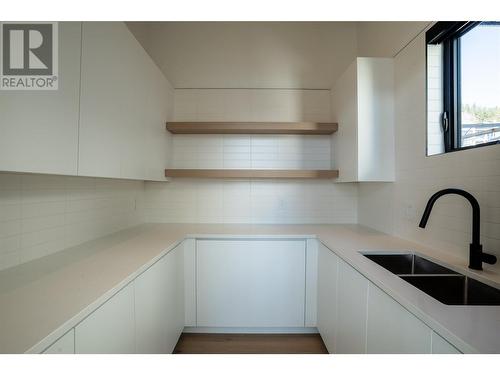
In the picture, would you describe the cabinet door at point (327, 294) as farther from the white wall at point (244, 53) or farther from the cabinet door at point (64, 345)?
the white wall at point (244, 53)

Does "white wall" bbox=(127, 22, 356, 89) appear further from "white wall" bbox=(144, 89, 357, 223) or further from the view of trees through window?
the view of trees through window

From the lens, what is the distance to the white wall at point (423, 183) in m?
1.24

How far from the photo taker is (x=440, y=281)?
125cm

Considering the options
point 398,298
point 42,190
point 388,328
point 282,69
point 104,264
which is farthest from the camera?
point 282,69

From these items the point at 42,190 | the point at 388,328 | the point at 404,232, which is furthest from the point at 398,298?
the point at 42,190

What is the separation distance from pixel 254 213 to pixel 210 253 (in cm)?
75

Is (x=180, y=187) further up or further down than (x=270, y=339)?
further up

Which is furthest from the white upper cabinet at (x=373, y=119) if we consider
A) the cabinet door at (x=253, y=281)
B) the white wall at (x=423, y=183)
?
the cabinet door at (x=253, y=281)

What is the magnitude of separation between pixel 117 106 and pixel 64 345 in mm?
1227

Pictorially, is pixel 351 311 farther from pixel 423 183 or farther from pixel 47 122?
pixel 47 122

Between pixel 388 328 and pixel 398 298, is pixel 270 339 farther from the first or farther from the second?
pixel 398 298

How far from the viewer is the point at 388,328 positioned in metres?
1.03

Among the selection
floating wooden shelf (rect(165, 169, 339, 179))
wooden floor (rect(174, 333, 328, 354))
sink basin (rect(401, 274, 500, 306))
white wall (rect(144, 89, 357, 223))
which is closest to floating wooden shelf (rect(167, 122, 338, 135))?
white wall (rect(144, 89, 357, 223))

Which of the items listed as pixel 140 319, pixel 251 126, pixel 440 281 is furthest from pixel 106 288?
pixel 251 126
